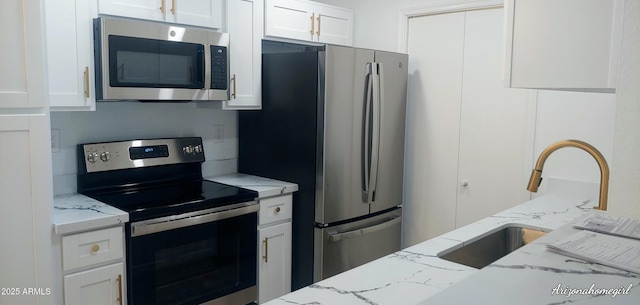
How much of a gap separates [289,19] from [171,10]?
33.0 inches

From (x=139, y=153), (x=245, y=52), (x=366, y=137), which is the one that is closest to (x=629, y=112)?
(x=366, y=137)

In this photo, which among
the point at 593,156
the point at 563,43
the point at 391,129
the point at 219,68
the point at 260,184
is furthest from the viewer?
the point at 391,129

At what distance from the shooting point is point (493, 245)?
201 cm

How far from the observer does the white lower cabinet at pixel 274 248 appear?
9.49ft

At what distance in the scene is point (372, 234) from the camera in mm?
3256

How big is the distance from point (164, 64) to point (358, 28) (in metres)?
1.68

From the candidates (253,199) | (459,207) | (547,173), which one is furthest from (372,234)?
(547,173)

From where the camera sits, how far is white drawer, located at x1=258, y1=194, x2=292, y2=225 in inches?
113

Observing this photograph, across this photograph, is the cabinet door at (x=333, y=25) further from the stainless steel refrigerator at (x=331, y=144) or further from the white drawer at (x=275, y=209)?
the white drawer at (x=275, y=209)

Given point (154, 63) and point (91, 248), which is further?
point (154, 63)

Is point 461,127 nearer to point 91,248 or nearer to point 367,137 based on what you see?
point 367,137

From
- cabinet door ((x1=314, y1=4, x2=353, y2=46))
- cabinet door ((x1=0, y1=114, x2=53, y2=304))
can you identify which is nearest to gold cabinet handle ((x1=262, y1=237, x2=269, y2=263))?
cabinet door ((x1=0, y1=114, x2=53, y2=304))

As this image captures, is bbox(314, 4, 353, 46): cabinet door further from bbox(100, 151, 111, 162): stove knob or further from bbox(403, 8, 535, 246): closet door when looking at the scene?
bbox(100, 151, 111, 162): stove knob

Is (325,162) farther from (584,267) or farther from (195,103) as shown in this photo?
(584,267)
